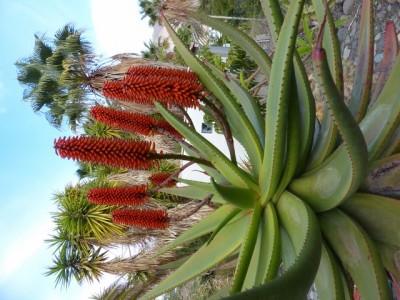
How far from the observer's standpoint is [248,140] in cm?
173

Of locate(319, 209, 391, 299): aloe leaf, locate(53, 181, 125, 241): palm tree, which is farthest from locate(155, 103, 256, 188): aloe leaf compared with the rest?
locate(53, 181, 125, 241): palm tree

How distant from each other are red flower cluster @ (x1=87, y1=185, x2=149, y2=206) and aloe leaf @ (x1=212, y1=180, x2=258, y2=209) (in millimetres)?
693

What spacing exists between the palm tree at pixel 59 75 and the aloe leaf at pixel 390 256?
4.93 meters

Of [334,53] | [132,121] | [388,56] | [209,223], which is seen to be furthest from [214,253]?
[388,56]

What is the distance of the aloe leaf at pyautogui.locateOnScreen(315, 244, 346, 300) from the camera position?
4.78ft

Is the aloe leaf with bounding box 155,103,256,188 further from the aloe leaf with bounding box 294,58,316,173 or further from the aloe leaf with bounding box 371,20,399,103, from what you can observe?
the aloe leaf with bounding box 371,20,399,103

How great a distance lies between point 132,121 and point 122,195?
0.40m

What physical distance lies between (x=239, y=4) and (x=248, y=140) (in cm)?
1194

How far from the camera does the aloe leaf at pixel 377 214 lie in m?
1.28

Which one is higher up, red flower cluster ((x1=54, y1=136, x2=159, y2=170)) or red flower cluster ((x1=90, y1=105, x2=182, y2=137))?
red flower cluster ((x1=90, y1=105, x2=182, y2=137))

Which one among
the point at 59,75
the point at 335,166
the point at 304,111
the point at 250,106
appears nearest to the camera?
the point at 335,166

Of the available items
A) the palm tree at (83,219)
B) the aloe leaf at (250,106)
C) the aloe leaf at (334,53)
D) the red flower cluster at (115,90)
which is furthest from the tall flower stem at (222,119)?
the palm tree at (83,219)

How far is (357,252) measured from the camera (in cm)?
134

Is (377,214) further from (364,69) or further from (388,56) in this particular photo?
(388,56)
